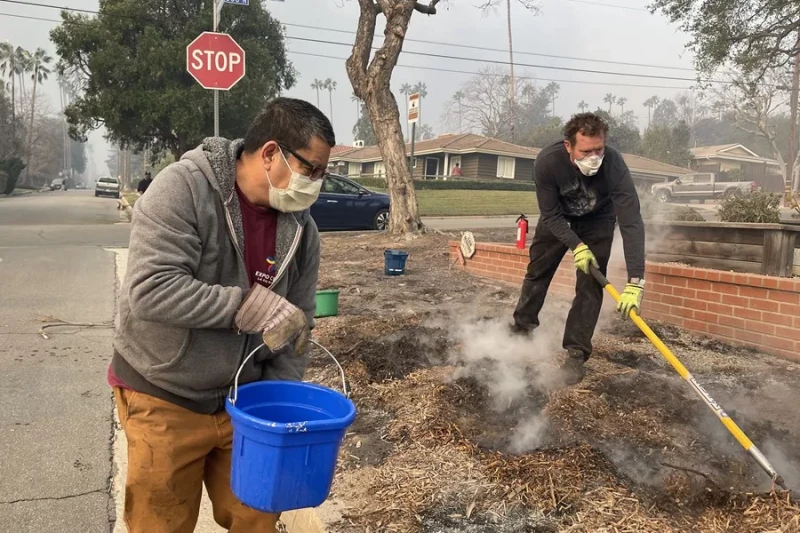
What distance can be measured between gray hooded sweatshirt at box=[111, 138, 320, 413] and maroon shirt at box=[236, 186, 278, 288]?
27mm

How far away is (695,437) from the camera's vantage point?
3.17 meters

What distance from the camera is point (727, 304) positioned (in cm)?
496

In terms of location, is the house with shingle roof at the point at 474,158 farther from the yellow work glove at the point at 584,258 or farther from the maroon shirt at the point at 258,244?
the maroon shirt at the point at 258,244

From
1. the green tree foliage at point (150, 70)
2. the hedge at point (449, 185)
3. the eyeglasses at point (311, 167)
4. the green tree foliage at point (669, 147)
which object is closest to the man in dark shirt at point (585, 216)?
the eyeglasses at point (311, 167)

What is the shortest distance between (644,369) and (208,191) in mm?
3442

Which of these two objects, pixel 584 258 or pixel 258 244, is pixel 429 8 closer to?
pixel 584 258

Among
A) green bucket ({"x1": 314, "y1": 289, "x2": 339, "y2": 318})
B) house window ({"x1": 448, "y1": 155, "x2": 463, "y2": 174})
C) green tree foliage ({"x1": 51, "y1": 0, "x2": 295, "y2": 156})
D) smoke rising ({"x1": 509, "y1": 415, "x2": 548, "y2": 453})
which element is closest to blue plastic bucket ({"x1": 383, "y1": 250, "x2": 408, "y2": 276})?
green bucket ({"x1": 314, "y1": 289, "x2": 339, "y2": 318})

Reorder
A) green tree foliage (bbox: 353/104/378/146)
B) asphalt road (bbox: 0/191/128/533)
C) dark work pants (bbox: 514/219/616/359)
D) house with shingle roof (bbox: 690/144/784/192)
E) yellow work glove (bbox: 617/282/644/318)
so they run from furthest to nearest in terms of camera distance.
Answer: green tree foliage (bbox: 353/104/378/146) < house with shingle roof (bbox: 690/144/784/192) < dark work pants (bbox: 514/219/616/359) < yellow work glove (bbox: 617/282/644/318) < asphalt road (bbox: 0/191/128/533)

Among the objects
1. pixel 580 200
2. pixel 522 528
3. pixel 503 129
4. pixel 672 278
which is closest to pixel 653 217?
pixel 672 278

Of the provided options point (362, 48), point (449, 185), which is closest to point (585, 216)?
point (362, 48)

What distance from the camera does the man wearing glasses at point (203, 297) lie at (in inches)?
67.3

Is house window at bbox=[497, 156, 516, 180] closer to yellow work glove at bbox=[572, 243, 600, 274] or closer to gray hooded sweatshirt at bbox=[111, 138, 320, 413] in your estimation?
yellow work glove at bbox=[572, 243, 600, 274]

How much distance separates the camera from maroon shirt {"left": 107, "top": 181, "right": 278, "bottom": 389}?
194 centimetres

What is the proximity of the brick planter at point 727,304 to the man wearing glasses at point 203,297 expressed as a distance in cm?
400
